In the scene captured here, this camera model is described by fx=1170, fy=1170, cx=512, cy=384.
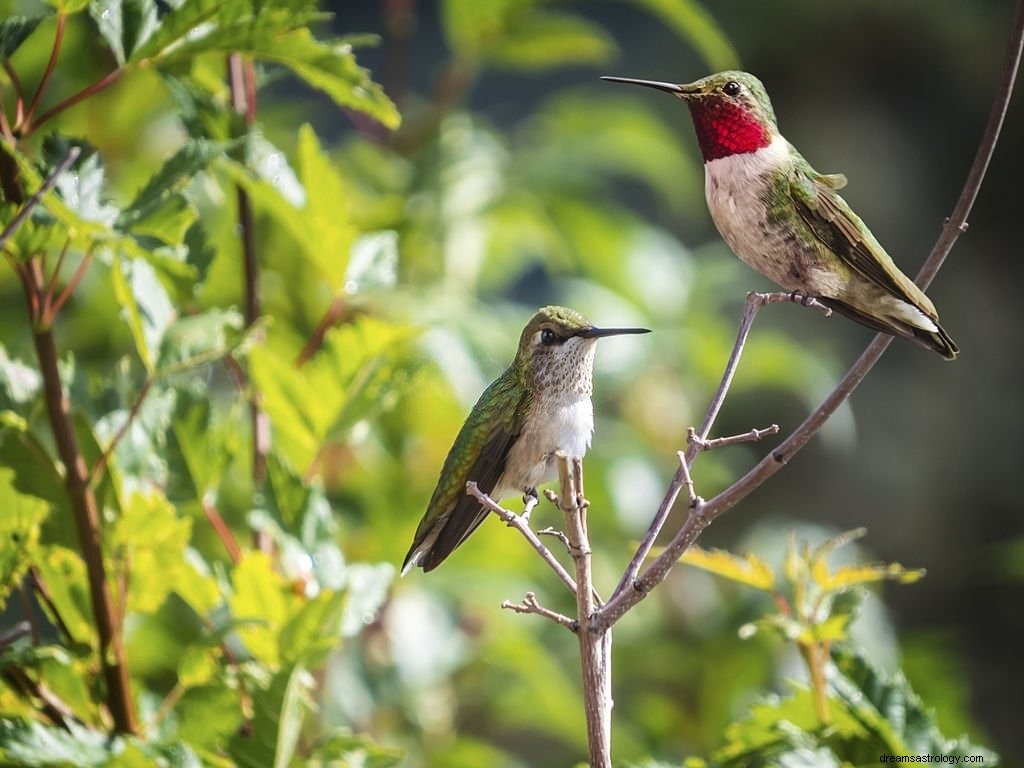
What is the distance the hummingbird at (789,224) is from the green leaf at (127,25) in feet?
2.39

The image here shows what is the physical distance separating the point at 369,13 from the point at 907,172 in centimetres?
266

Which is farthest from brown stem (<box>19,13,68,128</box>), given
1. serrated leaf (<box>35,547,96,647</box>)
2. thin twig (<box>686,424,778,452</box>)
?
thin twig (<box>686,424,778,452</box>)

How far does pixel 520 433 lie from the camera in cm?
119

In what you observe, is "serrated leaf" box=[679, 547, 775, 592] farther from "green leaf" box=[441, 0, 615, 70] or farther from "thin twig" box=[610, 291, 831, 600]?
"green leaf" box=[441, 0, 615, 70]

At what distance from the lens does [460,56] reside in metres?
2.60

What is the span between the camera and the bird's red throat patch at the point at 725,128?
0.90m

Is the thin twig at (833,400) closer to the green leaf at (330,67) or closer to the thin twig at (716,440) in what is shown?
the thin twig at (716,440)

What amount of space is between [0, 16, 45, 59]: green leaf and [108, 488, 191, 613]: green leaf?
54 cm

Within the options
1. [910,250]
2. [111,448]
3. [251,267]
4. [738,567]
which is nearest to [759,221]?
[738,567]

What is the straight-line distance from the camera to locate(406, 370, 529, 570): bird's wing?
115 centimetres

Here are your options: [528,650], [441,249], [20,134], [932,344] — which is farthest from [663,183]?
[932,344]

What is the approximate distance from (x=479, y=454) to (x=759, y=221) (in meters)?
0.44

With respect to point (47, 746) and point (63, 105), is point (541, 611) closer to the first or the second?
point (47, 746)

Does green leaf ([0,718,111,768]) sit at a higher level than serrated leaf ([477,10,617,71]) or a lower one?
lower
